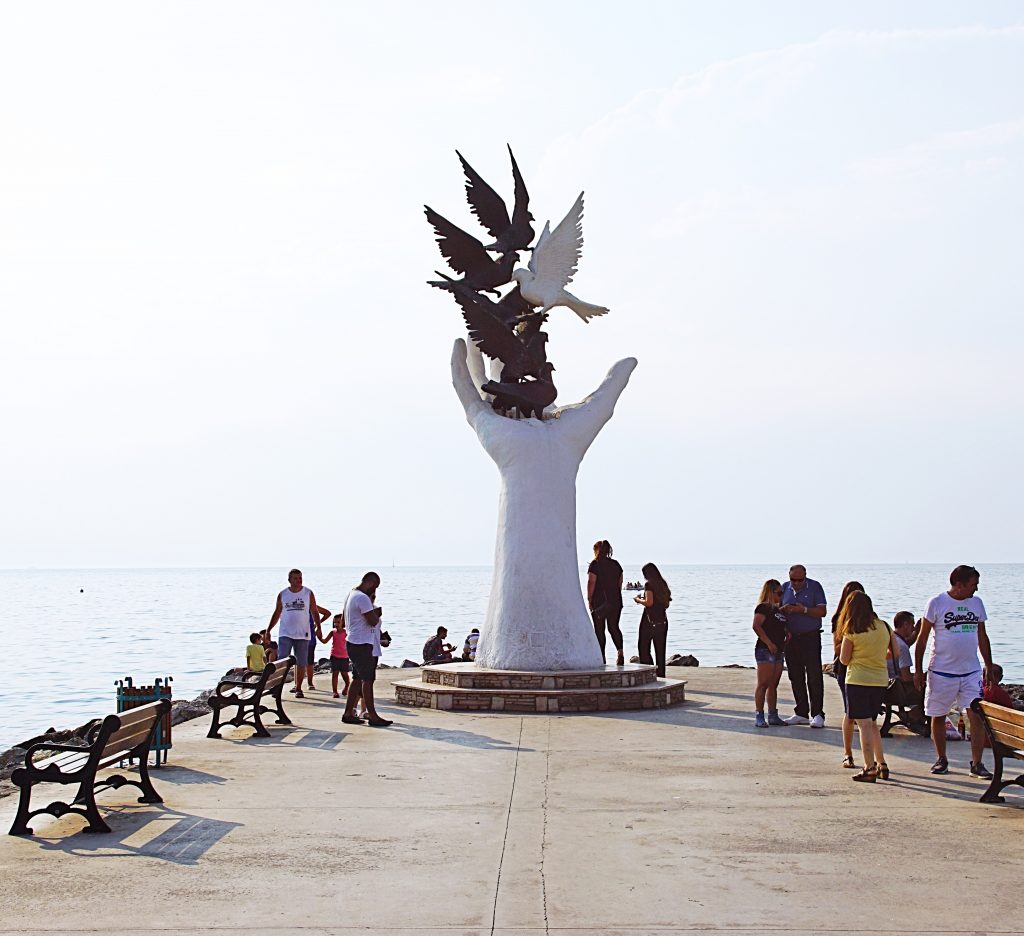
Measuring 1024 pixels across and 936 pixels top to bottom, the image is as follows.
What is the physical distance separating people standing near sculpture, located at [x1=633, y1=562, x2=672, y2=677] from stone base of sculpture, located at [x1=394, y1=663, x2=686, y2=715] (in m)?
1.46

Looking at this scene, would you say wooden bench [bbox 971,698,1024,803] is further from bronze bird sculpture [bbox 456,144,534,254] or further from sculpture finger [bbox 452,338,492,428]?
bronze bird sculpture [bbox 456,144,534,254]

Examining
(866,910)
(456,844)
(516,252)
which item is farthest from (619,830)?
(516,252)

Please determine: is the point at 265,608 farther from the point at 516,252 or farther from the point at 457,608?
the point at 516,252

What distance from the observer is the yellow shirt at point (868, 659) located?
10320 mm

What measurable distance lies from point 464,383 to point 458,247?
186 cm

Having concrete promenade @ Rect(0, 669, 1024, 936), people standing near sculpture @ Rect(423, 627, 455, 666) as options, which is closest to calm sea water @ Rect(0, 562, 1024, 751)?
people standing near sculpture @ Rect(423, 627, 455, 666)

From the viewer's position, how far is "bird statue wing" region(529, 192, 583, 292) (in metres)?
17.6

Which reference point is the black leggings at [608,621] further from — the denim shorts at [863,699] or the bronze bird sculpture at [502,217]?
the denim shorts at [863,699]

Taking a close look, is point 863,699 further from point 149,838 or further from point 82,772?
point 82,772

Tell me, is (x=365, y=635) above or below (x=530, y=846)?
above

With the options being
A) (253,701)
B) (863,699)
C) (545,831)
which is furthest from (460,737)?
(545,831)

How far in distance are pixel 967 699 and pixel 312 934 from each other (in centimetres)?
624

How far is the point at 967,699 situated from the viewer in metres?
10.4

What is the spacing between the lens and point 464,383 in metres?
17.7
